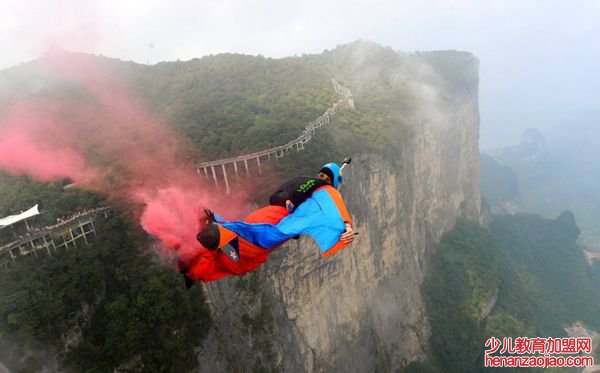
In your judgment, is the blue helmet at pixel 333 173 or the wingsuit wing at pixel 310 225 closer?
the wingsuit wing at pixel 310 225

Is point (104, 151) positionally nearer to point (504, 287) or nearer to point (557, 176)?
point (504, 287)

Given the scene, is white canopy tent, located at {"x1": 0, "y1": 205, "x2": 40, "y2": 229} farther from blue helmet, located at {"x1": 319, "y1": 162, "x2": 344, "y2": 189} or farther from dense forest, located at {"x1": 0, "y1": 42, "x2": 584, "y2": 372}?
blue helmet, located at {"x1": 319, "y1": 162, "x2": 344, "y2": 189}

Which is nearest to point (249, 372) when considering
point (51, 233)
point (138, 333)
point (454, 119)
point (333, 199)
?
point (138, 333)

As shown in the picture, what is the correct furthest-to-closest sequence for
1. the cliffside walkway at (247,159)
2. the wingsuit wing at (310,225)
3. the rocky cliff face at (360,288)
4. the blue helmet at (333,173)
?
the cliffside walkway at (247,159)
the rocky cliff face at (360,288)
the blue helmet at (333,173)
the wingsuit wing at (310,225)

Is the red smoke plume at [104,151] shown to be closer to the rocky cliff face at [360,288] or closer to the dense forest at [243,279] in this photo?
the dense forest at [243,279]

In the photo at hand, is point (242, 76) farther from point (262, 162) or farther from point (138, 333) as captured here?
point (138, 333)

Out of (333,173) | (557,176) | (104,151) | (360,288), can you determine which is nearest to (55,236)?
(104,151)

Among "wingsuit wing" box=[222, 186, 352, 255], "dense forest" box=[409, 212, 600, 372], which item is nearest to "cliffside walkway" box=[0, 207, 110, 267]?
"wingsuit wing" box=[222, 186, 352, 255]

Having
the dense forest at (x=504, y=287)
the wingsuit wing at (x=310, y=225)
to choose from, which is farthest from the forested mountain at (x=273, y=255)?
the wingsuit wing at (x=310, y=225)
